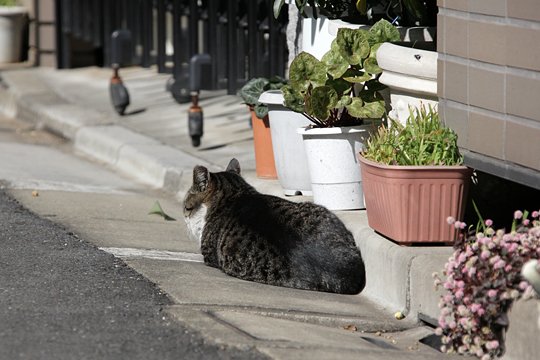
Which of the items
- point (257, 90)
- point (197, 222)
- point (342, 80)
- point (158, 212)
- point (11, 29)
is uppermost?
point (342, 80)

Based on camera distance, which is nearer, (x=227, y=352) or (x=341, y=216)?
(x=227, y=352)

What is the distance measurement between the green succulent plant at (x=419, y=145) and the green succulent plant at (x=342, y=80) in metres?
0.44

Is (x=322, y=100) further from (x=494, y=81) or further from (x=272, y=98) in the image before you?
(x=494, y=81)

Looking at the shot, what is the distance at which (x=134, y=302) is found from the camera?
492 cm

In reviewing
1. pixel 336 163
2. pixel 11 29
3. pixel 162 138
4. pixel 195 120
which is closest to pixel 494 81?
pixel 336 163

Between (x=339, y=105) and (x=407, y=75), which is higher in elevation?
(x=407, y=75)

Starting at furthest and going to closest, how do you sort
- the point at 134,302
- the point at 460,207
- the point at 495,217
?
the point at 495,217 < the point at 460,207 < the point at 134,302

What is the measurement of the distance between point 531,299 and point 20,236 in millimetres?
2991

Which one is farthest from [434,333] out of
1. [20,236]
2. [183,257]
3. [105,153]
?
[105,153]

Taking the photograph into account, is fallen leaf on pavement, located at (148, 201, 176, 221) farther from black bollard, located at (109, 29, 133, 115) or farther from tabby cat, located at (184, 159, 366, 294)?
black bollard, located at (109, 29, 133, 115)

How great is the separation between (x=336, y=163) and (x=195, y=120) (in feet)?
10.1

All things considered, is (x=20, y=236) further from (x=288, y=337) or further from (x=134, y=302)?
(x=288, y=337)

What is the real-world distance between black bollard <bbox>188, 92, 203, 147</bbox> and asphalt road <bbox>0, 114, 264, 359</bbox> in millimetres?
2710

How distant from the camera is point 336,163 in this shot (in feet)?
20.2
